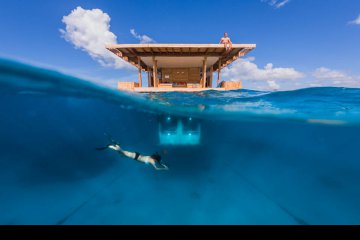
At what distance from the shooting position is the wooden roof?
48.2ft

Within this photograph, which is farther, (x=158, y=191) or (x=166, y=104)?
(x=166, y=104)

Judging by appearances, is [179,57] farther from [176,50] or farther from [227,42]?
[227,42]

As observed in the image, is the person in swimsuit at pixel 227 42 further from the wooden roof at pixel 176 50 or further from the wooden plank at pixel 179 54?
the wooden plank at pixel 179 54

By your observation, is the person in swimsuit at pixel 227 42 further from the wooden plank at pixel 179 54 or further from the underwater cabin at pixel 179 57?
the wooden plank at pixel 179 54

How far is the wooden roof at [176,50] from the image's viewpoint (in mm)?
14695

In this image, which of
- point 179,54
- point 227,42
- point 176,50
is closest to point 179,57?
point 179,54

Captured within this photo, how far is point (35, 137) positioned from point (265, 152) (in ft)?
107

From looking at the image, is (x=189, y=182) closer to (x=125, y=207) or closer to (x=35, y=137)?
(x=125, y=207)

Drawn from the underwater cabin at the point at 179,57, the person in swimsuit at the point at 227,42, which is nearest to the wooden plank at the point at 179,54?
the underwater cabin at the point at 179,57

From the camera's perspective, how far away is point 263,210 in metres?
6.33

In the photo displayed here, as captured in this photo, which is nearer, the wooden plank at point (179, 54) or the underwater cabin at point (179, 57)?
the underwater cabin at point (179, 57)

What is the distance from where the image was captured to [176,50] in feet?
52.7

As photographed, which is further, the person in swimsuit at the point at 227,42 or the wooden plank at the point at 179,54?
the wooden plank at the point at 179,54
